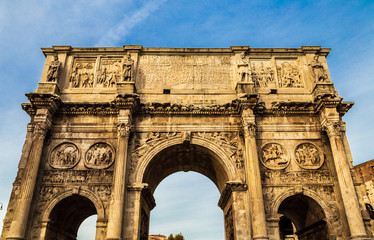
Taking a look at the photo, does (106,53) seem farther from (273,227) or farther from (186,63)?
(273,227)

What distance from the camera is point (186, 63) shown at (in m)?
14.5

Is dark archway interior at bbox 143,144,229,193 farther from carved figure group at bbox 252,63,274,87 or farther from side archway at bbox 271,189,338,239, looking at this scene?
carved figure group at bbox 252,63,274,87

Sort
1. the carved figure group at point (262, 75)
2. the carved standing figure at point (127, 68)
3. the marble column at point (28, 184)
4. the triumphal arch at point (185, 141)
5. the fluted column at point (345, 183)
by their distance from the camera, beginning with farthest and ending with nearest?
the carved figure group at point (262, 75) < the carved standing figure at point (127, 68) < the triumphal arch at point (185, 141) < the fluted column at point (345, 183) < the marble column at point (28, 184)

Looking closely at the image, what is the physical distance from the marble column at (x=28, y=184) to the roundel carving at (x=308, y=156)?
33.6 feet

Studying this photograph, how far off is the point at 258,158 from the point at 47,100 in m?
8.89

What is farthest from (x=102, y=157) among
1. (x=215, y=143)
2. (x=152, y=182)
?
(x=215, y=143)

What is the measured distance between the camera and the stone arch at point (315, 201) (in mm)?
11094

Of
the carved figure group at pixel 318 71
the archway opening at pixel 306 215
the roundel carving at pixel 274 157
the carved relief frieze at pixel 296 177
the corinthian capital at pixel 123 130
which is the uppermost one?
the carved figure group at pixel 318 71

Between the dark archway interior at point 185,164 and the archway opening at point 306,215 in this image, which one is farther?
the dark archway interior at point 185,164

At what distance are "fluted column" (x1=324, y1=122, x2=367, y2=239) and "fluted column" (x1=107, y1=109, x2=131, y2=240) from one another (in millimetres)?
8037

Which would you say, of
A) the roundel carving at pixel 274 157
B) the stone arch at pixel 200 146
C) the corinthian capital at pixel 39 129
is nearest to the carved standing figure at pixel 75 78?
the corinthian capital at pixel 39 129

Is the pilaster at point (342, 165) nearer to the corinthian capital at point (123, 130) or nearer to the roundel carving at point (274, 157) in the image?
the roundel carving at point (274, 157)

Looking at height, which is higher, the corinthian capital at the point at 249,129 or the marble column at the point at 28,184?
the corinthian capital at the point at 249,129

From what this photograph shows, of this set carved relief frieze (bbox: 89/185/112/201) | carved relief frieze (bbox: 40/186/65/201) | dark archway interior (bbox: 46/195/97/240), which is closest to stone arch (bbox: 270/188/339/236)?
carved relief frieze (bbox: 89/185/112/201)
